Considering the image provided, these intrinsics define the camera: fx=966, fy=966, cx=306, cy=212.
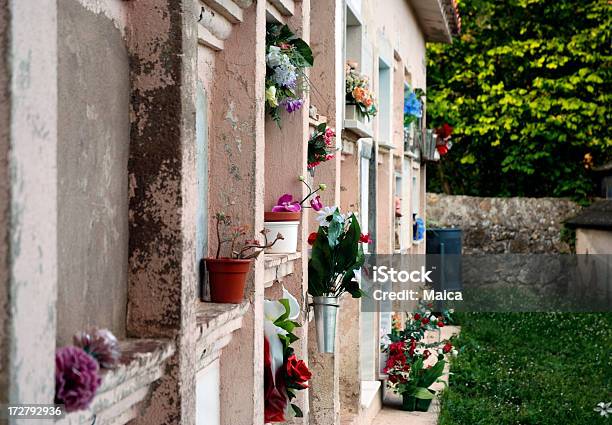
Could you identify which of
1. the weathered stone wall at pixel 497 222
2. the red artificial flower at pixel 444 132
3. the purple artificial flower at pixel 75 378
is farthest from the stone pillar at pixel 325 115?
the weathered stone wall at pixel 497 222

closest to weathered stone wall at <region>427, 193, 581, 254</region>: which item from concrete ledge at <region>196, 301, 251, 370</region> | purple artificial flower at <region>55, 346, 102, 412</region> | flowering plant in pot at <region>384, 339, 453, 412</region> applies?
flowering plant in pot at <region>384, 339, 453, 412</region>

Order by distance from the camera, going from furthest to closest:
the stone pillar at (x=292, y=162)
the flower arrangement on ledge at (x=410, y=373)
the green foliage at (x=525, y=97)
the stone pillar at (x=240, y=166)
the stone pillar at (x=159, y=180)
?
1. the green foliage at (x=525, y=97)
2. the flower arrangement on ledge at (x=410, y=373)
3. the stone pillar at (x=292, y=162)
4. the stone pillar at (x=240, y=166)
5. the stone pillar at (x=159, y=180)

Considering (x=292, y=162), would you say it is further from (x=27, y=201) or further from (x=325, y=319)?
(x=27, y=201)

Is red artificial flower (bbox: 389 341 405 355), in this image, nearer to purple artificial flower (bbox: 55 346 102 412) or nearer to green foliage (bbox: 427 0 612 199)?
purple artificial flower (bbox: 55 346 102 412)

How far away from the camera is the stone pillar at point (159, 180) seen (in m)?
2.26

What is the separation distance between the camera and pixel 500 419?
716 centimetres

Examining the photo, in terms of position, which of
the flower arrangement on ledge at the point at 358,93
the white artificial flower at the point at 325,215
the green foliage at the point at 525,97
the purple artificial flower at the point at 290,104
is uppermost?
the green foliage at the point at 525,97

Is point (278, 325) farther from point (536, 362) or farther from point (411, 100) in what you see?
point (411, 100)

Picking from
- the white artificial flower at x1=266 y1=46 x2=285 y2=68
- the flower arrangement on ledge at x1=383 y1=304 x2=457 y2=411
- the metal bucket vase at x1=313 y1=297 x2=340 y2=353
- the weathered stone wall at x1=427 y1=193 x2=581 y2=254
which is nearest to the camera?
the white artificial flower at x1=266 y1=46 x2=285 y2=68

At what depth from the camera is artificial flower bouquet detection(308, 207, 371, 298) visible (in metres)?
4.54

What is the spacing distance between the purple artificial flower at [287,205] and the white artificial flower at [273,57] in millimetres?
591

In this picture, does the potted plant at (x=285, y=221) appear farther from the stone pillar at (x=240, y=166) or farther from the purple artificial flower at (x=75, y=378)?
the purple artificial flower at (x=75, y=378)

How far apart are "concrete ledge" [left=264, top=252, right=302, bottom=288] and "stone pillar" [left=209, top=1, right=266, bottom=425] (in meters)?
0.42

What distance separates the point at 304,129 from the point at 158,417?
2108mm
